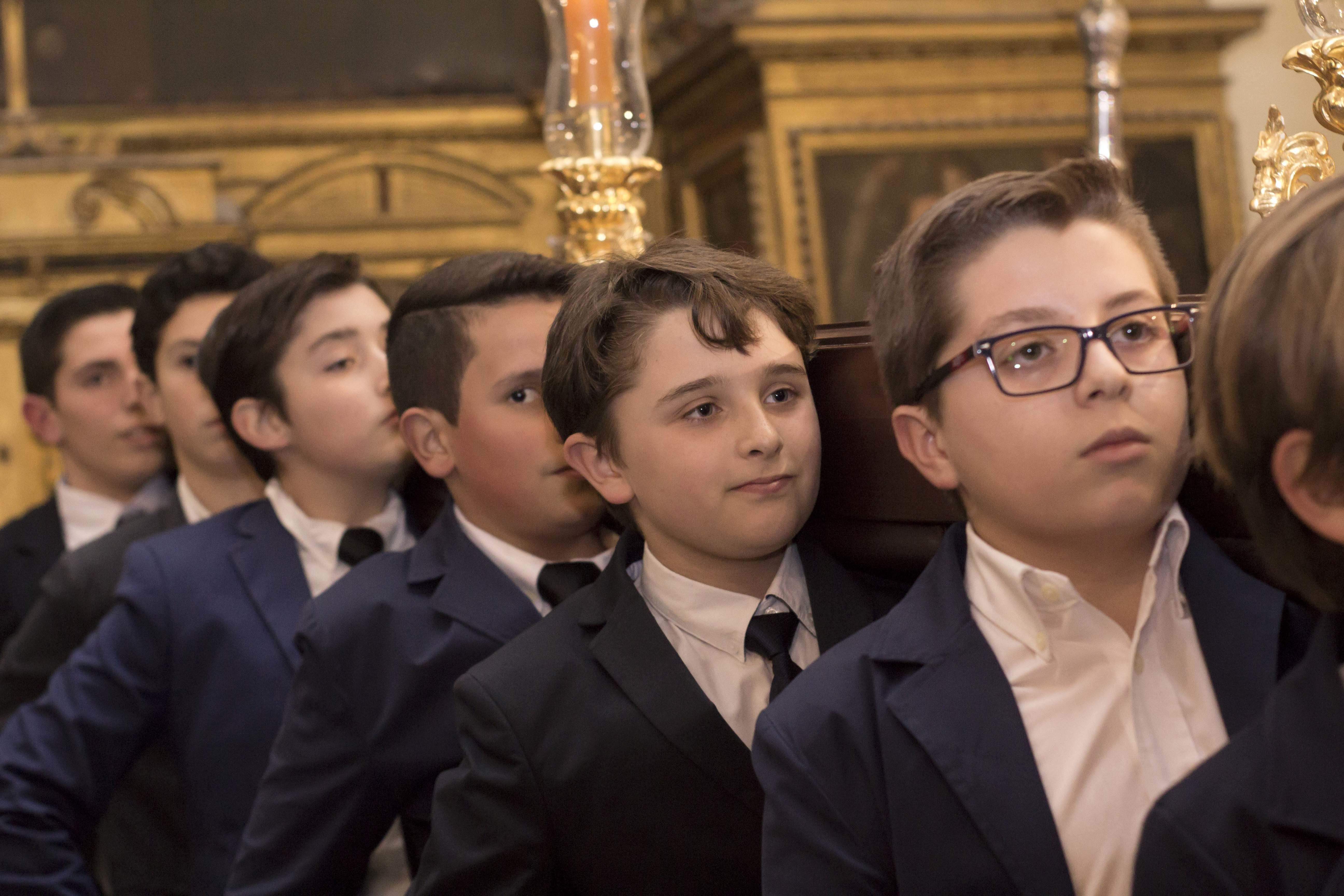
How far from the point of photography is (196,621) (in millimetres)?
2438

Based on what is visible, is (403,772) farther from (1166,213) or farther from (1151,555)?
(1166,213)

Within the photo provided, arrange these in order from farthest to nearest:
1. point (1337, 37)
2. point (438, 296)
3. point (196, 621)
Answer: point (196, 621) → point (438, 296) → point (1337, 37)

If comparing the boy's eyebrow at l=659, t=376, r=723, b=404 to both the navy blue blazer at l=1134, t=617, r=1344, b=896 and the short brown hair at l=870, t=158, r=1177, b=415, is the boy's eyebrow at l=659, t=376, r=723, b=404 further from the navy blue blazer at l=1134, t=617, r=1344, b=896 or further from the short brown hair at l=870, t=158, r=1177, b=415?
the navy blue blazer at l=1134, t=617, r=1344, b=896

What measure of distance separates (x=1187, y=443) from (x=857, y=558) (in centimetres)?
53

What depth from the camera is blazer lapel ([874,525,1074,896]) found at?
1.24m

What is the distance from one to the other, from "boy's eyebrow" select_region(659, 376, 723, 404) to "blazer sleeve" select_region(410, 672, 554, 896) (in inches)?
15.9

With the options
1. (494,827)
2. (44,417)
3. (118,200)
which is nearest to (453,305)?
(494,827)

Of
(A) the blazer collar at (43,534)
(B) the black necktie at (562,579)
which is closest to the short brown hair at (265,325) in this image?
(B) the black necktie at (562,579)

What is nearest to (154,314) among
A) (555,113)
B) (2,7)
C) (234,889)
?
(555,113)

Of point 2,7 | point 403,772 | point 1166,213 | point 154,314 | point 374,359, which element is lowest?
point 403,772

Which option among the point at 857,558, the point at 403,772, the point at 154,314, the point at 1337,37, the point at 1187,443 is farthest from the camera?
the point at 154,314

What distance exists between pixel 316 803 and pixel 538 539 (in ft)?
1.61

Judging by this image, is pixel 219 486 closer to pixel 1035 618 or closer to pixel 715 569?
pixel 715 569

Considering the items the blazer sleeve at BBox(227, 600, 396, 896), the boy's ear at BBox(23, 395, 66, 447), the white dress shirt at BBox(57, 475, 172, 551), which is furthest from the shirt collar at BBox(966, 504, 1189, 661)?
the boy's ear at BBox(23, 395, 66, 447)
